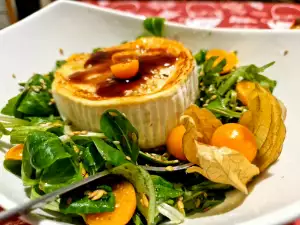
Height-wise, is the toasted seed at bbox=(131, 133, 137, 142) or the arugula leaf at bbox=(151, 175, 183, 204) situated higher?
the toasted seed at bbox=(131, 133, 137, 142)

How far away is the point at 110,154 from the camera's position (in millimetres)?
1956

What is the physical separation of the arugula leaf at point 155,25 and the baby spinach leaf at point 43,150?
4.95 feet

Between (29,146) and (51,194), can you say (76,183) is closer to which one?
(51,194)

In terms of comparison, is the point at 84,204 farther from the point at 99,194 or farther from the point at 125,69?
the point at 125,69

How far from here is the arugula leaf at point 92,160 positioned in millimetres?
2023

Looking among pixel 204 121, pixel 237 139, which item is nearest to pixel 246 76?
pixel 204 121

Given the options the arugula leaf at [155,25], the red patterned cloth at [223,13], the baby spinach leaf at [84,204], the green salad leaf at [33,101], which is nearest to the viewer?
the baby spinach leaf at [84,204]

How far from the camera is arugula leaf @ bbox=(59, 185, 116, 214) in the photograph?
5.97 ft

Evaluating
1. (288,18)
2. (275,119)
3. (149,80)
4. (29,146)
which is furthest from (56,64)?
(288,18)

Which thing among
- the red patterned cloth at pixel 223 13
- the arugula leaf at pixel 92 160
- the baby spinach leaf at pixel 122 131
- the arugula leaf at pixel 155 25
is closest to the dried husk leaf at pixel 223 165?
the baby spinach leaf at pixel 122 131

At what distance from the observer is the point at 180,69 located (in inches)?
96.7

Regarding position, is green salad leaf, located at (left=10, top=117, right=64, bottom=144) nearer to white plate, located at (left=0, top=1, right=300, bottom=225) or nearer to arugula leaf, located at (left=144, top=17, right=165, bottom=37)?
white plate, located at (left=0, top=1, right=300, bottom=225)

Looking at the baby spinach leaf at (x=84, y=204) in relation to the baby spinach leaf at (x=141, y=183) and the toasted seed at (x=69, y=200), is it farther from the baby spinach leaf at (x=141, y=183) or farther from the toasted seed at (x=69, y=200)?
the baby spinach leaf at (x=141, y=183)

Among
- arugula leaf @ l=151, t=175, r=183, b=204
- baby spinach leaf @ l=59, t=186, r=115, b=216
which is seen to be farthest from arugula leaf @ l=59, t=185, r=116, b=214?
arugula leaf @ l=151, t=175, r=183, b=204
